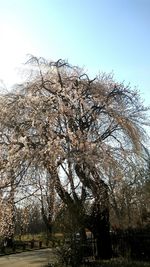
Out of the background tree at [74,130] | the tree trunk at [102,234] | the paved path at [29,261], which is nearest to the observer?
the background tree at [74,130]

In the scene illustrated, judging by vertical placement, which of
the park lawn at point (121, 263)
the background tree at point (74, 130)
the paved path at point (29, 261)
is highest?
the background tree at point (74, 130)

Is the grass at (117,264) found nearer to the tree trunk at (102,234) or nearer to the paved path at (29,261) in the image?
the tree trunk at (102,234)

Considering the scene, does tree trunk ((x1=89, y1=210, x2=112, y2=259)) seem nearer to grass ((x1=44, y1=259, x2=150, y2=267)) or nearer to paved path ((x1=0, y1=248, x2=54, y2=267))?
grass ((x1=44, y1=259, x2=150, y2=267))

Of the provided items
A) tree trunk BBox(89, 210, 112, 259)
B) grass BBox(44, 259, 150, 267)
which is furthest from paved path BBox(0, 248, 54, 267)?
grass BBox(44, 259, 150, 267)

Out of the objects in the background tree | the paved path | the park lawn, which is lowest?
the park lawn

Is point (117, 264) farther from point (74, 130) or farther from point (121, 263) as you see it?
point (74, 130)

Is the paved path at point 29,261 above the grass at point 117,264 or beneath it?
above

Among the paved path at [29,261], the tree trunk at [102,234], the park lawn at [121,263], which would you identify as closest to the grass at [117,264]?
the park lawn at [121,263]

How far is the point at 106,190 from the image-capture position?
16.6m

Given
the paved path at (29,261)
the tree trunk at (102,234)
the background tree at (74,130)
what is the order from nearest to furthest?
the background tree at (74,130), the tree trunk at (102,234), the paved path at (29,261)

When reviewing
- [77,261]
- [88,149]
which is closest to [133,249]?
[77,261]

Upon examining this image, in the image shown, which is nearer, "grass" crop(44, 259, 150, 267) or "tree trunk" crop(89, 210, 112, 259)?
"grass" crop(44, 259, 150, 267)

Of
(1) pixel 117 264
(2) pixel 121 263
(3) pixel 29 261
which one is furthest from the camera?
(3) pixel 29 261

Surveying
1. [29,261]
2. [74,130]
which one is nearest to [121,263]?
[74,130]
